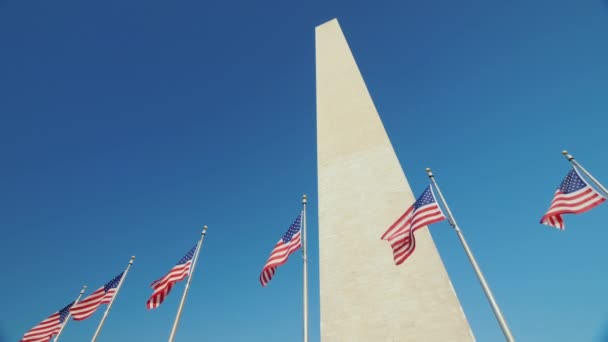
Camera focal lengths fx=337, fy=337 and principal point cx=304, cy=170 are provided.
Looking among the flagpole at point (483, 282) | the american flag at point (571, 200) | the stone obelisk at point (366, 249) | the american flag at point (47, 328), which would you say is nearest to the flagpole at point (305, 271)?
the stone obelisk at point (366, 249)

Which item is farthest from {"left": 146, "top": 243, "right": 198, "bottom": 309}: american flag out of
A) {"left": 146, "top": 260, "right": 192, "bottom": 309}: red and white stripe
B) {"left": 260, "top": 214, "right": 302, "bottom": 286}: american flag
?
{"left": 260, "top": 214, "right": 302, "bottom": 286}: american flag

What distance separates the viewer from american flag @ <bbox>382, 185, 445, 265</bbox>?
7727 mm

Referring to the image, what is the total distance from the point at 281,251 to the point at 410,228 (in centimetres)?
440

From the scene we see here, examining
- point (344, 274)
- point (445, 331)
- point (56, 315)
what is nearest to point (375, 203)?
point (344, 274)

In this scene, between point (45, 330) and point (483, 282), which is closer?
point (483, 282)

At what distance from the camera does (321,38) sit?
23688mm

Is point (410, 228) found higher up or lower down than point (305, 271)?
lower down

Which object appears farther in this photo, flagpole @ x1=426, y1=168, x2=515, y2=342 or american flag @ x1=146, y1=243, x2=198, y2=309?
american flag @ x1=146, y1=243, x2=198, y2=309

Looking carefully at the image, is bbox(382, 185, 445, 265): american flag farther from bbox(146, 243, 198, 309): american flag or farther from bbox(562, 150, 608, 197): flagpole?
bbox(146, 243, 198, 309): american flag

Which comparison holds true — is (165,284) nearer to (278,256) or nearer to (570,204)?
(278,256)

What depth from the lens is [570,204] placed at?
7195 mm

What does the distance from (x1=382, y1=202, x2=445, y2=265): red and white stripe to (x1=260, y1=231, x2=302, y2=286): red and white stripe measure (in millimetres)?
3320

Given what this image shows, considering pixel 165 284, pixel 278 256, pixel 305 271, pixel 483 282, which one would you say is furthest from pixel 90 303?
pixel 483 282

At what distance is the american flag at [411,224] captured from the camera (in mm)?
7727
